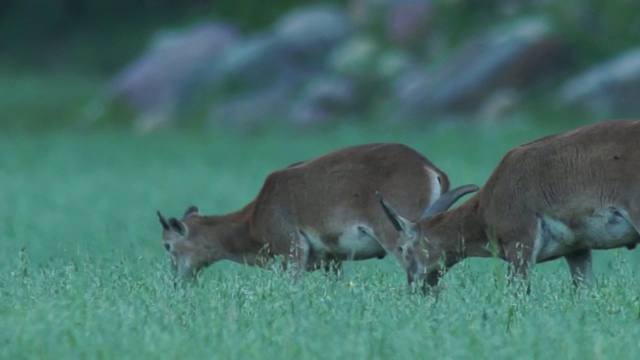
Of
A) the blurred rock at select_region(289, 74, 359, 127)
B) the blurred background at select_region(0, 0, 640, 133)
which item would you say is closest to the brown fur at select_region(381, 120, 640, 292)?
the blurred background at select_region(0, 0, 640, 133)

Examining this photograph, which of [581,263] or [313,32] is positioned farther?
[313,32]

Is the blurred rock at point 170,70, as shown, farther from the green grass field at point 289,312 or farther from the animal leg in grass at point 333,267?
the animal leg in grass at point 333,267

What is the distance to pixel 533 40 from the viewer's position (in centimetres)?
3142

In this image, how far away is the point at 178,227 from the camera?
1320 centimetres

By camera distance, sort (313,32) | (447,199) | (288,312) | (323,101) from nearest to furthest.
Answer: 1. (288,312)
2. (447,199)
3. (323,101)
4. (313,32)

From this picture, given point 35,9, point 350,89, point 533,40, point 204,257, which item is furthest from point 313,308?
point 35,9

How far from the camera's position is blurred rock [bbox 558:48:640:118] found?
28.2 metres

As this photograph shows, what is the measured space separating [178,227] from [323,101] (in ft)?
68.2

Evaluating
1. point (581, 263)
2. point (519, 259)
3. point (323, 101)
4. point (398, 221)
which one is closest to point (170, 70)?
point (323, 101)

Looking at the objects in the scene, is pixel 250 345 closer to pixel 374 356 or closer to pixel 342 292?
pixel 374 356

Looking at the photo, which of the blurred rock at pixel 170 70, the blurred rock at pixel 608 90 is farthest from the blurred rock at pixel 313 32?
the blurred rock at pixel 608 90

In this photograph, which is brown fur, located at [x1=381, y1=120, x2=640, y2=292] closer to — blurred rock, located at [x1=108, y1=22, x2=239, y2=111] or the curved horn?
the curved horn

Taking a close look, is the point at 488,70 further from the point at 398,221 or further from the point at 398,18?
the point at 398,221

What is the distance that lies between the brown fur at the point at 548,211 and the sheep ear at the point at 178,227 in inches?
94.2
